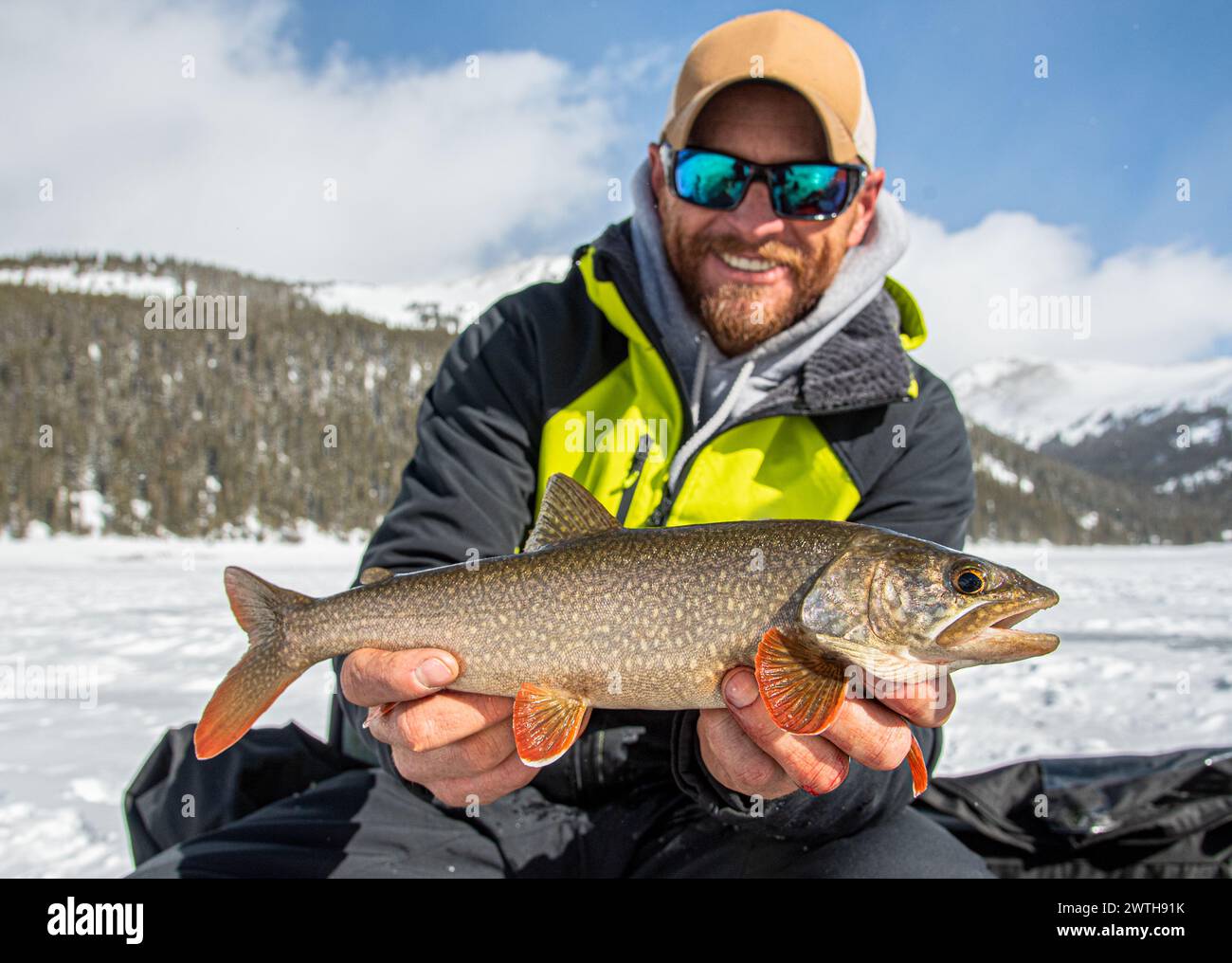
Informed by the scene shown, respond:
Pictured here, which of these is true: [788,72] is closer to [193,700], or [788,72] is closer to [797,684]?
[797,684]

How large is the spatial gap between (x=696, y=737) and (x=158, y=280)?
17294cm

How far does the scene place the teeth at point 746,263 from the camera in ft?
11.2

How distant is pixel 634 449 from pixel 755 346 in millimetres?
706

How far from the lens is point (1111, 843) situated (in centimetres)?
368

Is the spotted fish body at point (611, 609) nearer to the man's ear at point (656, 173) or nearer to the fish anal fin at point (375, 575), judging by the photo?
the fish anal fin at point (375, 575)

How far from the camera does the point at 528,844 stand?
3117 mm

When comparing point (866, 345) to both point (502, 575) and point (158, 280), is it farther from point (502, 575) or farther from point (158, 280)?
point (158, 280)

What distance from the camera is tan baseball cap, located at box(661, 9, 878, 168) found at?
340cm

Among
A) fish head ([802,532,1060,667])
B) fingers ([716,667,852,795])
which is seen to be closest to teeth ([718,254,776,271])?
fish head ([802,532,1060,667])

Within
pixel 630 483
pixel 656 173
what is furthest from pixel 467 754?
pixel 656 173

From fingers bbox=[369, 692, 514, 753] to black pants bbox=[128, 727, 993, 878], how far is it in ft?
2.61

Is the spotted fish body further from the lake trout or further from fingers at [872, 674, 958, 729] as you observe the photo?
fingers at [872, 674, 958, 729]
